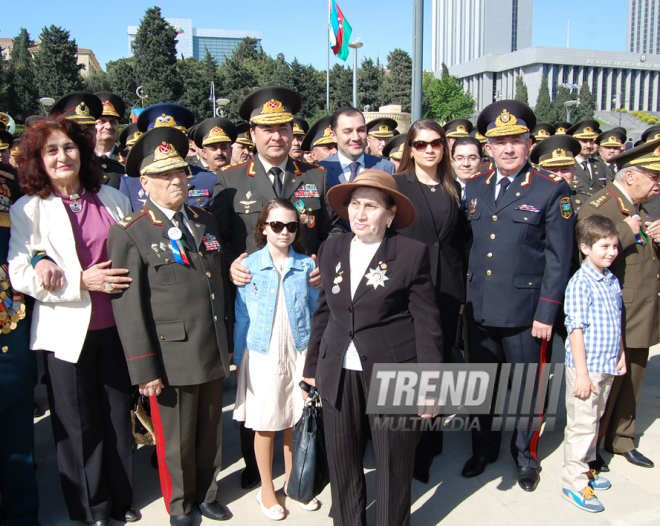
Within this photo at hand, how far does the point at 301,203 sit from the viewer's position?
4031 mm

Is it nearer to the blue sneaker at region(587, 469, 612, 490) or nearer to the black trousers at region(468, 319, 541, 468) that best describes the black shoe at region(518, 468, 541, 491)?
the black trousers at region(468, 319, 541, 468)

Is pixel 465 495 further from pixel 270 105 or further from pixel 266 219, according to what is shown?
pixel 270 105

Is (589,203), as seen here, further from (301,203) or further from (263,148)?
(263,148)

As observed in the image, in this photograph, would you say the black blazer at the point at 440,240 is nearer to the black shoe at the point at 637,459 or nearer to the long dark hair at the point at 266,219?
the long dark hair at the point at 266,219

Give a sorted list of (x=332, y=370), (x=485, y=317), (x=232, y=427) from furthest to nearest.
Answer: (x=232, y=427), (x=485, y=317), (x=332, y=370)

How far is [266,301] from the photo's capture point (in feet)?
11.5

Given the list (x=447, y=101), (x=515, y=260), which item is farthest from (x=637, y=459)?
(x=447, y=101)

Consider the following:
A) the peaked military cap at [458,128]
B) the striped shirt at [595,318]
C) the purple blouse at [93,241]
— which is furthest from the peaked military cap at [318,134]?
the striped shirt at [595,318]

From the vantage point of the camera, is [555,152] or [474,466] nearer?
[474,466]

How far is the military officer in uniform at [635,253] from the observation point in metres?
3.90

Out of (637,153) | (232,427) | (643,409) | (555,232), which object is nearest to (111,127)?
(232,427)

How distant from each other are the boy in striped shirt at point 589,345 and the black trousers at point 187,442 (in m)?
2.38

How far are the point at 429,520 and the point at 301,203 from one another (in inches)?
92.4

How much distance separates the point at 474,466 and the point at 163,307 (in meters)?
2.57
